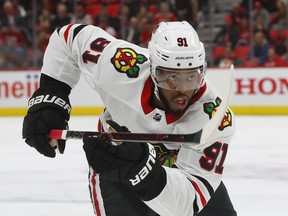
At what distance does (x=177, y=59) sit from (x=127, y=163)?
16.3 inches

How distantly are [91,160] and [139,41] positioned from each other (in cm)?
726

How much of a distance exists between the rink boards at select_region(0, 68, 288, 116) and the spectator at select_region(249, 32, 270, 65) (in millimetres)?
297

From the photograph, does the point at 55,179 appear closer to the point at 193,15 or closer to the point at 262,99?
the point at 262,99

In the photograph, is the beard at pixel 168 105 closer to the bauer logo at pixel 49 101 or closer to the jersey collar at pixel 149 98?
the jersey collar at pixel 149 98

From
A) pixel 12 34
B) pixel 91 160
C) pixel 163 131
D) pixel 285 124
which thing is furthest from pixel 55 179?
pixel 12 34

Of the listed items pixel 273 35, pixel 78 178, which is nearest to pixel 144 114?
pixel 78 178

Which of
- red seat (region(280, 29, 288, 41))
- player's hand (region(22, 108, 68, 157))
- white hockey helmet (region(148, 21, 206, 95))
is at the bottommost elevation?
red seat (region(280, 29, 288, 41))

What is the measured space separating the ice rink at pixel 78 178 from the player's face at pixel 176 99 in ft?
4.95

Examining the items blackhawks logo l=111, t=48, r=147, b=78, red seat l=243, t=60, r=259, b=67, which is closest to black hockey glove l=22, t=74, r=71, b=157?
blackhawks logo l=111, t=48, r=147, b=78

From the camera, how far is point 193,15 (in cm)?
957

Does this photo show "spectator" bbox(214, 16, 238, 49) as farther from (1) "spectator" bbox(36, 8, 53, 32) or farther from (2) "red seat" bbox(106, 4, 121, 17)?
(1) "spectator" bbox(36, 8, 53, 32)

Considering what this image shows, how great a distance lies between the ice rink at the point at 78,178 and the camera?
411 centimetres

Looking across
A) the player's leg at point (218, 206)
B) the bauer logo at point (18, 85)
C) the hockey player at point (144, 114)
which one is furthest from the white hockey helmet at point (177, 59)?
the bauer logo at point (18, 85)

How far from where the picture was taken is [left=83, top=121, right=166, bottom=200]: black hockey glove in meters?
2.24
